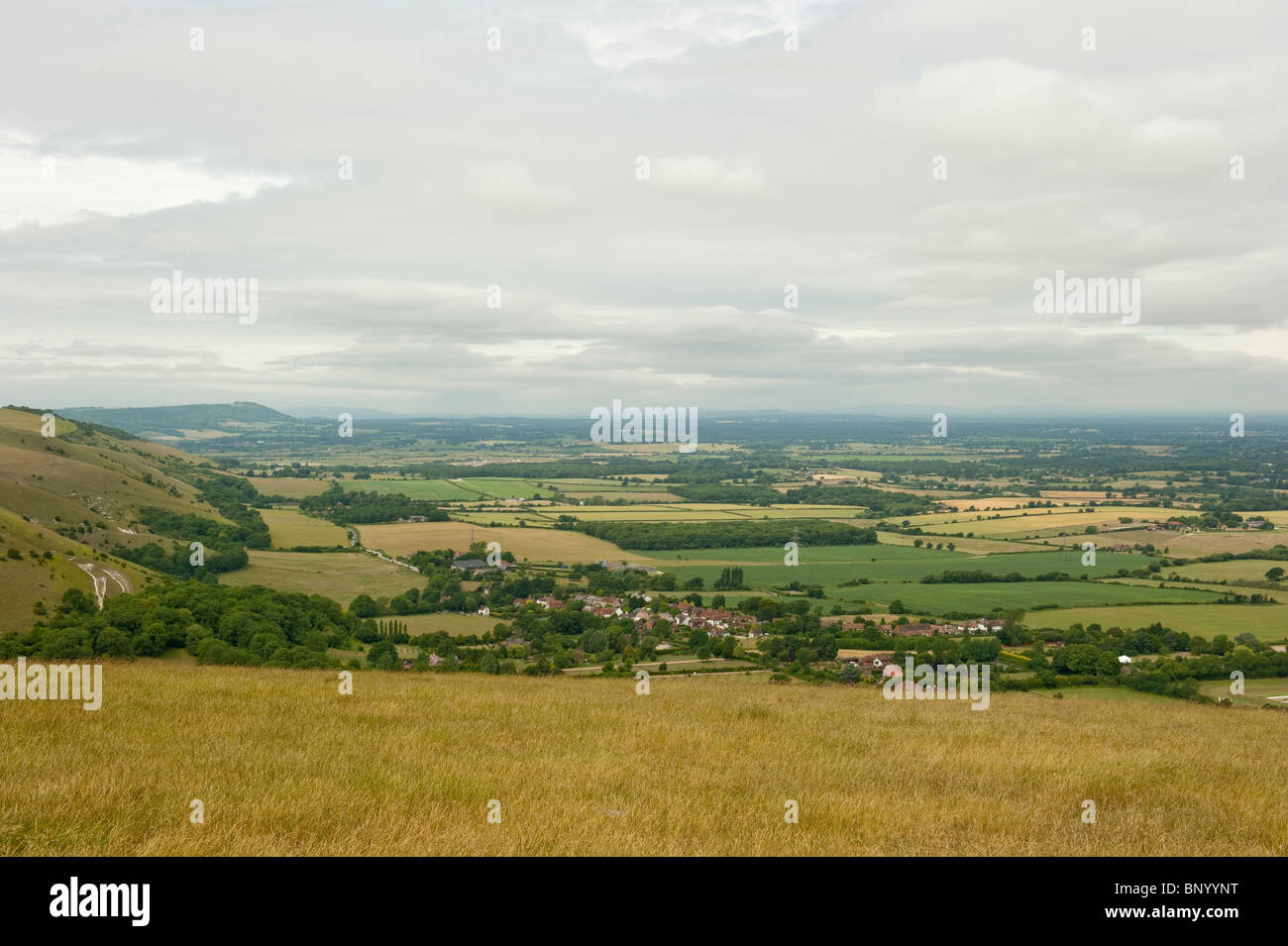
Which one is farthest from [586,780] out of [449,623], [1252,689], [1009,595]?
[1009,595]

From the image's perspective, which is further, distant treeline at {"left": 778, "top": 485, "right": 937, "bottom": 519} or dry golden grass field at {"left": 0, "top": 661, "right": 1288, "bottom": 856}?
distant treeline at {"left": 778, "top": 485, "right": 937, "bottom": 519}

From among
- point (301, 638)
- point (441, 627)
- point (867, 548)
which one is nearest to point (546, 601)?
point (441, 627)

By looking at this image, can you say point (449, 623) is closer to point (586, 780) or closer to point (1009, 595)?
point (1009, 595)

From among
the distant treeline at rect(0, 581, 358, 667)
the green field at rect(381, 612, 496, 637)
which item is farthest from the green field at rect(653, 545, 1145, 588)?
the distant treeline at rect(0, 581, 358, 667)

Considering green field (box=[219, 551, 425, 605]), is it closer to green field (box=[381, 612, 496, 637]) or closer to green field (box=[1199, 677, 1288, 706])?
green field (box=[381, 612, 496, 637])

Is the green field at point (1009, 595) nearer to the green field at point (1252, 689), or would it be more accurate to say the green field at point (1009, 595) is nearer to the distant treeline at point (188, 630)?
the green field at point (1252, 689)

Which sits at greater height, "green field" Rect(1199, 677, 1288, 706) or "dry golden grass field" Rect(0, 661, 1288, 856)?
"dry golden grass field" Rect(0, 661, 1288, 856)

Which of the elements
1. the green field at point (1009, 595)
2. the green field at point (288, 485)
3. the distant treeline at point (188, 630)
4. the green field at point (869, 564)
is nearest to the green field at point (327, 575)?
the distant treeline at point (188, 630)
